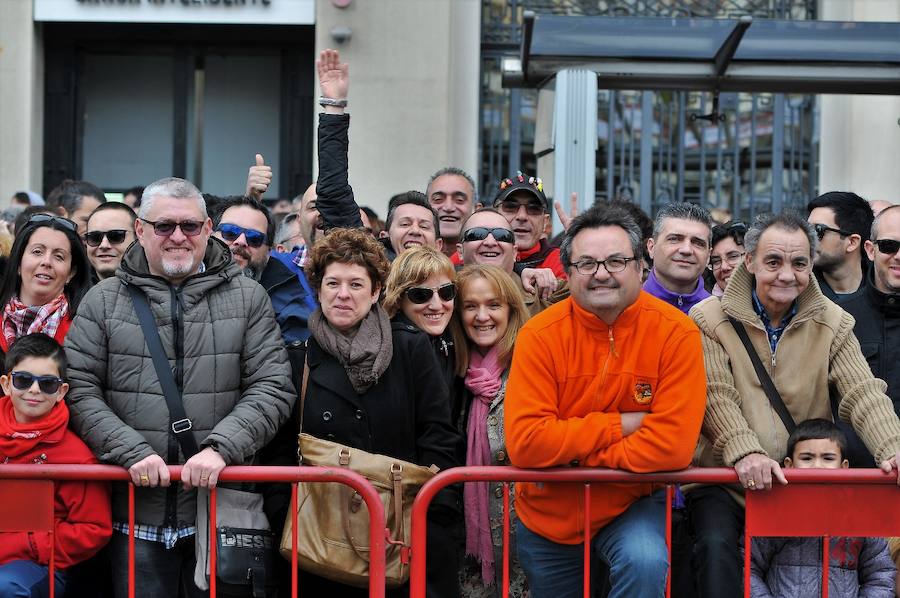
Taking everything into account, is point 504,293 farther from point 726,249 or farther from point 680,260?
point 726,249

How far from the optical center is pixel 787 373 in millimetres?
4633

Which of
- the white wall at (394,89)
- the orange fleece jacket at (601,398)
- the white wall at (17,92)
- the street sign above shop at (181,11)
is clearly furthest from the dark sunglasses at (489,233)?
the white wall at (17,92)

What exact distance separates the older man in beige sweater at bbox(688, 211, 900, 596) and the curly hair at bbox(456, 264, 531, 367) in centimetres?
79

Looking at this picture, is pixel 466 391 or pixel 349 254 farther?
pixel 466 391

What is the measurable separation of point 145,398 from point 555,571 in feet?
5.61

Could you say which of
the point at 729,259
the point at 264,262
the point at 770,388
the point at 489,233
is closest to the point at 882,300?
the point at 770,388

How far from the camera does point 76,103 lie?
485 inches

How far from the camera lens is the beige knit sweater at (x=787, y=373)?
14.8ft

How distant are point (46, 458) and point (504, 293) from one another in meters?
2.02

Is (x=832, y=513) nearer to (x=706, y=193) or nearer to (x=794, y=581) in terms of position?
(x=794, y=581)

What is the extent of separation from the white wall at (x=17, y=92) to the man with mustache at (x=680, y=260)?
8040 millimetres

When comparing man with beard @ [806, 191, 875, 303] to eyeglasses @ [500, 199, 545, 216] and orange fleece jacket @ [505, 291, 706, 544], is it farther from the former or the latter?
orange fleece jacket @ [505, 291, 706, 544]

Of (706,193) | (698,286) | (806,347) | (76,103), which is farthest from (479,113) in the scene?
(806,347)

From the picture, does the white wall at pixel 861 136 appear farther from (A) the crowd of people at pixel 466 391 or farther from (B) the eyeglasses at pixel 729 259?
(A) the crowd of people at pixel 466 391
